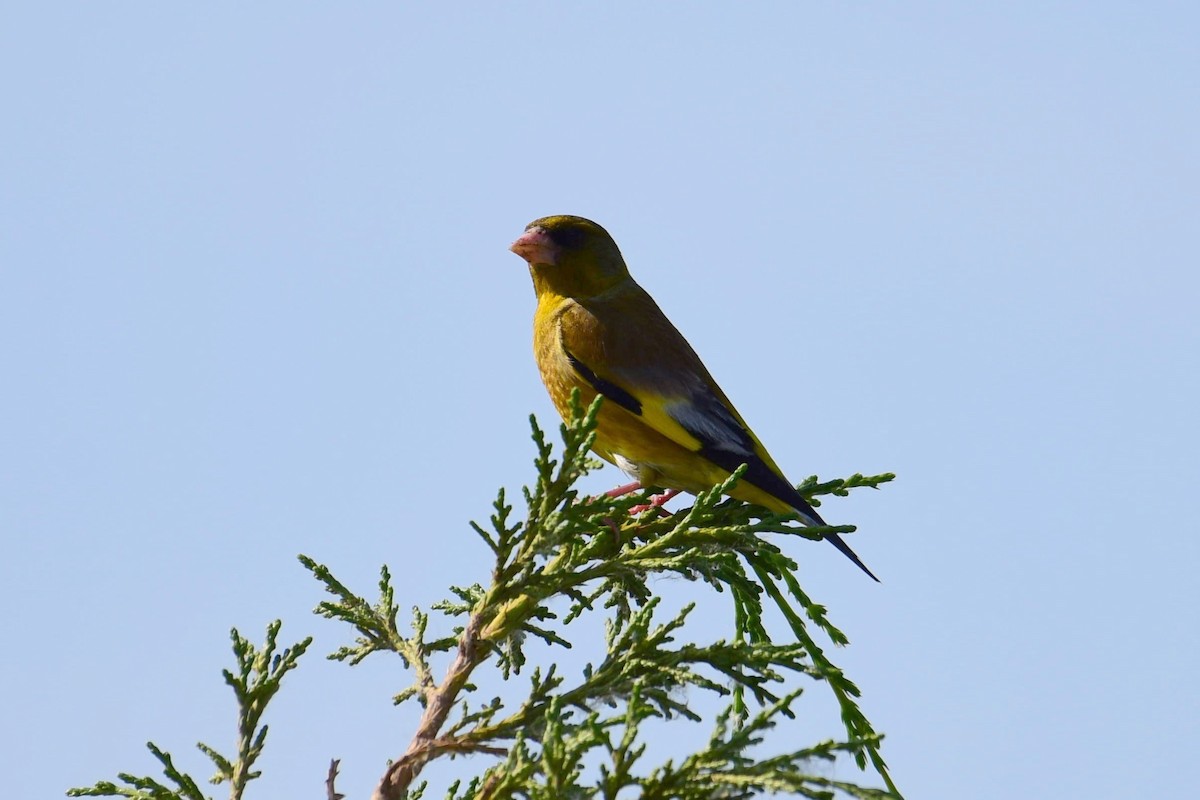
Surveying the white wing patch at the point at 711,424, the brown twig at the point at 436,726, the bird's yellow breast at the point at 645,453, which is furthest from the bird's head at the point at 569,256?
the brown twig at the point at 436,726

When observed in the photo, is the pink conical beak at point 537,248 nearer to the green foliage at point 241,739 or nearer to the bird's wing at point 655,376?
the bird's wing at point 655,376

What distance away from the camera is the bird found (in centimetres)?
550

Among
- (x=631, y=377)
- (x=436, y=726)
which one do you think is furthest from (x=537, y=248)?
(x=436, y=726)

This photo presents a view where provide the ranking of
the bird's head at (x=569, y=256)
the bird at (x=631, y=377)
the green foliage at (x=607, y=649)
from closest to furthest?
the green foliage at (x=607, y=649), the bird at (x=631, y=377), the bird's head at (x=569, y=256)

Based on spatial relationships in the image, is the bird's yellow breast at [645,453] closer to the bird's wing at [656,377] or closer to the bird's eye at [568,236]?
the bird's wing at [656,377]

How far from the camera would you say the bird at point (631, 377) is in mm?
5496

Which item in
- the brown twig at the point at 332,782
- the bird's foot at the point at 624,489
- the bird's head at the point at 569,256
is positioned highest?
the bird's head at the point at 569,256

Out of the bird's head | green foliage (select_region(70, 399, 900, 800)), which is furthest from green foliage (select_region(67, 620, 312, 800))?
the bird's head

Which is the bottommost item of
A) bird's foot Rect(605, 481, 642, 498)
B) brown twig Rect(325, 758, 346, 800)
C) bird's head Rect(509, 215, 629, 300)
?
brown twig Rect(325, 758, 346, 800)

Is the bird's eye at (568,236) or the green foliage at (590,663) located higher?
the bird's eye at (568,236)

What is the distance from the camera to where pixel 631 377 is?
5895 millimetres

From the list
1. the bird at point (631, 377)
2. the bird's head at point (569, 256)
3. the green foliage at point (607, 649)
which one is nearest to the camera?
the green foliage at point (607, 649)

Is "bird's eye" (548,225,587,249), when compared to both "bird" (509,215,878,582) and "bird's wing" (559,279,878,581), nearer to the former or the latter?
"bird" (509,215,878,582)

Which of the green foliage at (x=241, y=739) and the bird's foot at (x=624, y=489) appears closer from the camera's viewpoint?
the green foliage at (x=241, y=739)
